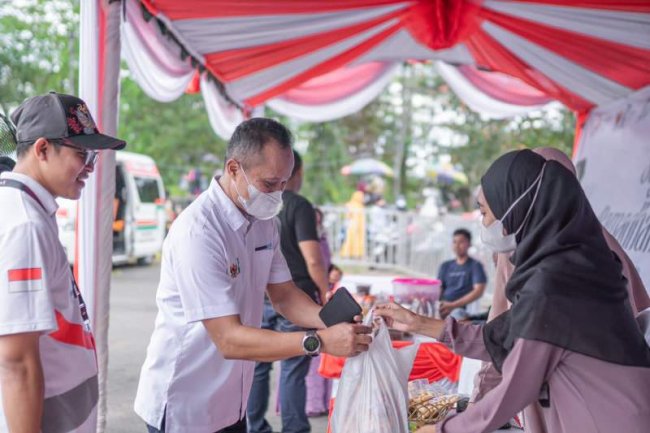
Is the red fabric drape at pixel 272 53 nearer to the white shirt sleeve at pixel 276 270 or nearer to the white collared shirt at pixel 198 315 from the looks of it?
the white shirt sleeve at pixel 276 270

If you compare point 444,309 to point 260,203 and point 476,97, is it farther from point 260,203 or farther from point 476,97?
point 476,97

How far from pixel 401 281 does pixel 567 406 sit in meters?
2.93

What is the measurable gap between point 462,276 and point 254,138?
386 centimetres

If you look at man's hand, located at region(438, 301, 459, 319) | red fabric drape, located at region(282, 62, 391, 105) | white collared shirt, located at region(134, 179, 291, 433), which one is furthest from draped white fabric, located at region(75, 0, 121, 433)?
red fabric drape, located at region(282, 62, 391, 105)

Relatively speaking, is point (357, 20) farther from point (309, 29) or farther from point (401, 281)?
point (401, 281)

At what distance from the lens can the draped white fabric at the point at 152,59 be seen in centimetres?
432

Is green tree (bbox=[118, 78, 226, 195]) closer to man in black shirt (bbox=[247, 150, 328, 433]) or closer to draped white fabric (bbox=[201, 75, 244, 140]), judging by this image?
draped white fabric (bbox=[201, 75, 244, 140])

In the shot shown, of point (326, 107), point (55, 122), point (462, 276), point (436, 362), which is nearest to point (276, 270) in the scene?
point (55, 122)

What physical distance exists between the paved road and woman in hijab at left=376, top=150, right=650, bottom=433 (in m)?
3.31

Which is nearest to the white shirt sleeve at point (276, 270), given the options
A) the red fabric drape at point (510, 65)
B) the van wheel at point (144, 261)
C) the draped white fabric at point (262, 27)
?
the draped white fabric at point (262, 27)

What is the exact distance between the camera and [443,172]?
23172 mm

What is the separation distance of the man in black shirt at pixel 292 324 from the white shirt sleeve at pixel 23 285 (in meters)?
2.78

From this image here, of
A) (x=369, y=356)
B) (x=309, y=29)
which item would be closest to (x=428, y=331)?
(x=369, y=356)

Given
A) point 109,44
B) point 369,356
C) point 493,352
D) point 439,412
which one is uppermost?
point 109,44
